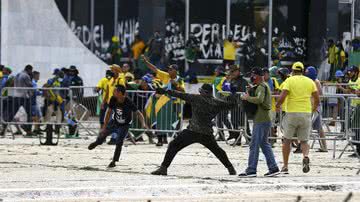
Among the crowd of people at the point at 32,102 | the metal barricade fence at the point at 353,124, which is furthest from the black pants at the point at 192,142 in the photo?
the crowd of people at the point at 32,102

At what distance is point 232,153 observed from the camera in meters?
20.5

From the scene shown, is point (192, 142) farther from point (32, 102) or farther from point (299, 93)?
point (32, 102)

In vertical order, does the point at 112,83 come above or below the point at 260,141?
above

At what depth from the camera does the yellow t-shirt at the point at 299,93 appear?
16.1m

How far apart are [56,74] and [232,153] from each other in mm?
7911

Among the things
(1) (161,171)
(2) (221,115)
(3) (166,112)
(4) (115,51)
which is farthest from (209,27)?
(1) (161,171)

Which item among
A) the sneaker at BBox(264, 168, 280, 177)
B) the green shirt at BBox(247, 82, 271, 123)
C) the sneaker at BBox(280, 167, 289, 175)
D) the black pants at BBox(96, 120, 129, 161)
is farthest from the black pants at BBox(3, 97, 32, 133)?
the sneaker at BBox(264, 168, 280, 177)

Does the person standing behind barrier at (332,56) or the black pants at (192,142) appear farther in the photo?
the person standing behind barrier at (332,56)

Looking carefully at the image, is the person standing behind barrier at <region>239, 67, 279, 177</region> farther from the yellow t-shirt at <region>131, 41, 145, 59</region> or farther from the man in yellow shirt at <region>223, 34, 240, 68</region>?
the yellow t-shirt at <region>131, 41, 145, 59</region>

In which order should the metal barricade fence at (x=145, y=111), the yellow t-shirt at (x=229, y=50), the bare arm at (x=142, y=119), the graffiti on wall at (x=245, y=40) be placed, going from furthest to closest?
1. the graffiti on wall at (x=245, y=40)
2. the yellow t-shirt at (x=229, y=50)
3. the bare arm at (x=142, y=119)
4. the metal barricade fence at (x=145, y=111)

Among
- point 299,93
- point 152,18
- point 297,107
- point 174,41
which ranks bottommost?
point 297,107

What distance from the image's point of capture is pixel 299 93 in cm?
1608

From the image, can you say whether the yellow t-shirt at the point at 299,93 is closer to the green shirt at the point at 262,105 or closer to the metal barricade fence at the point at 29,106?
the green shirt at the point at 262,105

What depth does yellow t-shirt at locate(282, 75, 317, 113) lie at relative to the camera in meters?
16.1
